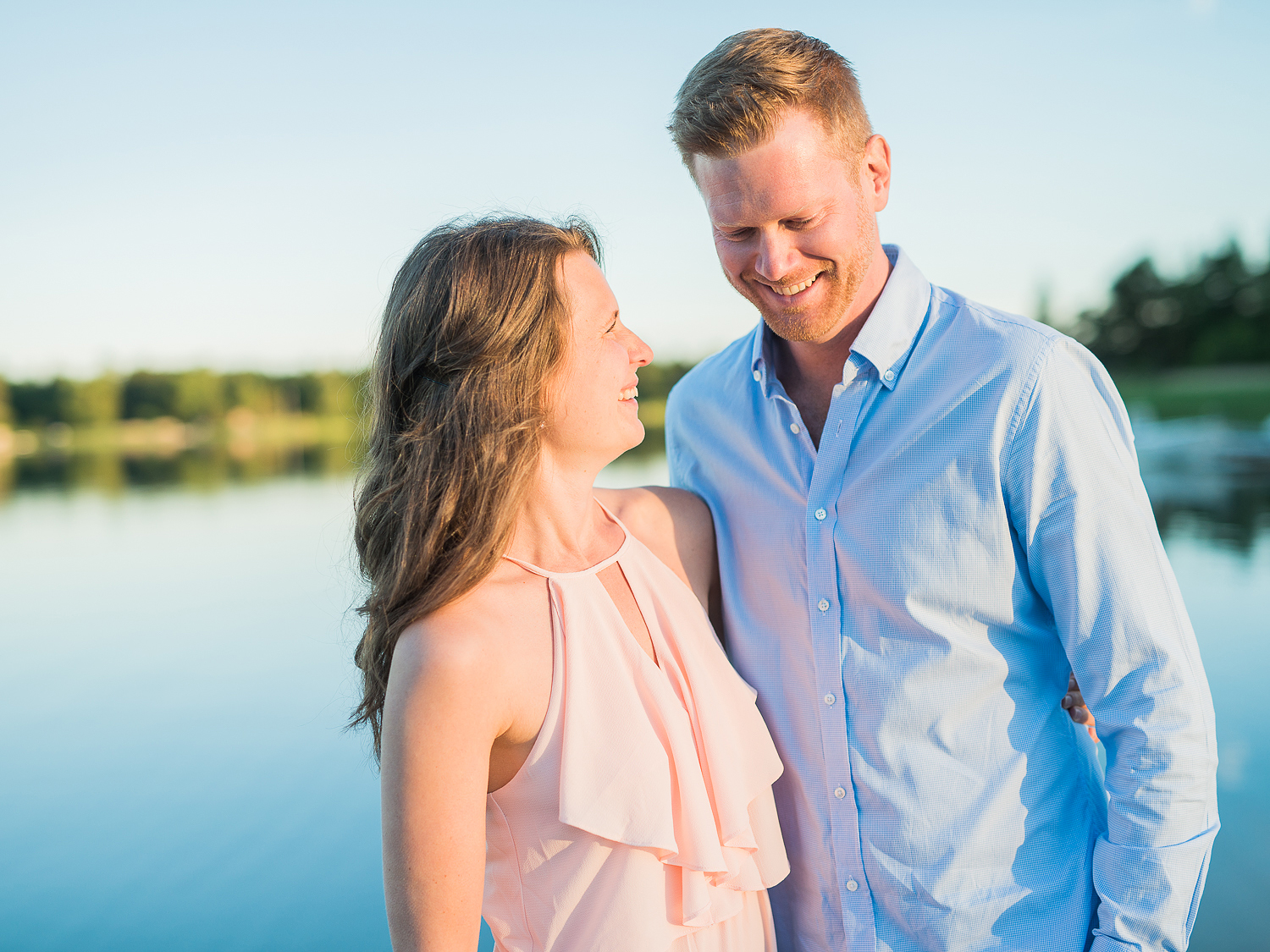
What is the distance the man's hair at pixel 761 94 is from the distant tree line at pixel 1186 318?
42.8 metres

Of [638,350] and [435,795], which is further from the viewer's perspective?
[638,350]

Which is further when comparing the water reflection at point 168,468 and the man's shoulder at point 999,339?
the water reflection at point 168,468

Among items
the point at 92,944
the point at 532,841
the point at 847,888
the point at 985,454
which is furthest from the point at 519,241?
the point at 92,944

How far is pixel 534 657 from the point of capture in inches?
64.8

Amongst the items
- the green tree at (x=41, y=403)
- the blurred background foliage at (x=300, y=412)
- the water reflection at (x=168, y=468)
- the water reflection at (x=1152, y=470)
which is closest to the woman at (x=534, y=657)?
the water reflection at (x=1152, y=470)

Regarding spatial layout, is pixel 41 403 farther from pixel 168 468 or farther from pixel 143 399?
pixel 168 468

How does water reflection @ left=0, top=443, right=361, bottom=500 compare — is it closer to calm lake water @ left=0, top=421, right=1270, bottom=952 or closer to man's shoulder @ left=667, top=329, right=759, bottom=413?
calm lake water @ left=0, top=421, right=1270, bottom=952

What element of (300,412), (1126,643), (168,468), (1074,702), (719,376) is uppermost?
(719,376)

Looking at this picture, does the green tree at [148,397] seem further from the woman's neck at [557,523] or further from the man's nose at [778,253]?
the man's nose at [778,253]

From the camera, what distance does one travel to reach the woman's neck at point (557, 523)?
1.84m

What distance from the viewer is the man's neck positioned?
6.55 feet

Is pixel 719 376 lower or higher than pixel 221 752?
higher

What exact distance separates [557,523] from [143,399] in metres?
80.8

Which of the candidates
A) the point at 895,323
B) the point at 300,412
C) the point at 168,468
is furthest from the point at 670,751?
the point at 300,412
